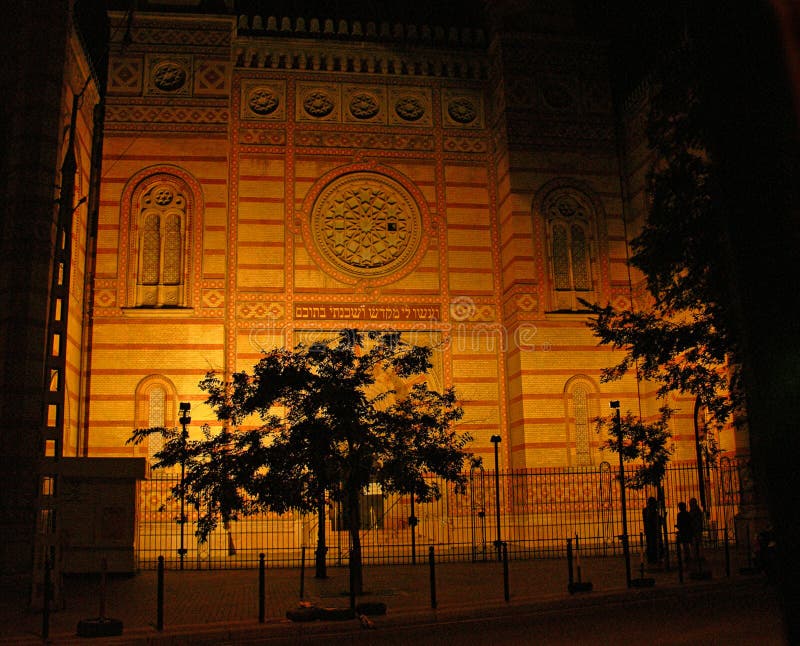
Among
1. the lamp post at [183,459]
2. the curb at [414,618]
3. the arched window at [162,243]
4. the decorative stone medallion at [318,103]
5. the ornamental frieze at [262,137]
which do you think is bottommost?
the curb at [414,618]

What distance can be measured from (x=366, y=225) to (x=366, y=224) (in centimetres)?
3

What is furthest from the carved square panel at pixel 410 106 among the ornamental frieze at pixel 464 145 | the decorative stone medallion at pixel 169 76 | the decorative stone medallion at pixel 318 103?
the decorative stone medallion at pixel 169 76

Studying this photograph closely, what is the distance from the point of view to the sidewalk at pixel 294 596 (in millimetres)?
10281

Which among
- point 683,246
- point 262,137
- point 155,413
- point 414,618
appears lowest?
point 414,618

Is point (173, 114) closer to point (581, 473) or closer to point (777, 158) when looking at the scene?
point (581, 473)

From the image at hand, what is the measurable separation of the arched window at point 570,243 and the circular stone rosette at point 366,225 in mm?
3816

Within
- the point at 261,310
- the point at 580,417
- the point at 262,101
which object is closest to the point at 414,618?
the point at 580,417

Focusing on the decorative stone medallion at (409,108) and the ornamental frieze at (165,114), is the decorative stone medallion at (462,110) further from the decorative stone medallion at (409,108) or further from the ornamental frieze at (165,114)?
the ornamental frieze at (165,114)

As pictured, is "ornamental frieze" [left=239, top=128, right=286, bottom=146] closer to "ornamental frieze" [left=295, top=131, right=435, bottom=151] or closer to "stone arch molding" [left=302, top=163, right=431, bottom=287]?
"ornamental frieze" [left=295, top=131, right=435, bottom=151]

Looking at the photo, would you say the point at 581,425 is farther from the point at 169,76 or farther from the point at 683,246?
the point at 169,76

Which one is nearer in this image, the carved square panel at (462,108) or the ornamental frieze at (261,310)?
the ornamental frieze at (261,310)

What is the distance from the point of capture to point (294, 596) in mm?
13359

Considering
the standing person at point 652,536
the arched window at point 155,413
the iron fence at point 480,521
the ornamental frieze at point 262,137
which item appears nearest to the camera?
the standing person at point 652,536

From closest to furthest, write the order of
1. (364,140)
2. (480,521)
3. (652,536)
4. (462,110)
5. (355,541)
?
(355,541), (652,536), (480,521), (364,140), (462,110)
